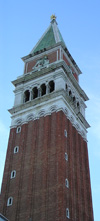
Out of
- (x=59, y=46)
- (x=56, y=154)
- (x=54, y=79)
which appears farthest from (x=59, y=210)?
(x=59, y=46)

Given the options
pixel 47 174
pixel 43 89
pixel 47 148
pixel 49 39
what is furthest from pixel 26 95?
pixel 47 174

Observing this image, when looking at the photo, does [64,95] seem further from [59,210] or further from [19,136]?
[59,210]

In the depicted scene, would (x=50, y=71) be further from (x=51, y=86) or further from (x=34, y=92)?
(x=34, y=92)

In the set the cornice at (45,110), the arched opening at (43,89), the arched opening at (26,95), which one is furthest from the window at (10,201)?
the arched opening at (43,89)

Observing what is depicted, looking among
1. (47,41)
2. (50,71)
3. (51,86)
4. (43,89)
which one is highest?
(47,41)

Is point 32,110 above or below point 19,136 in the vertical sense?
above

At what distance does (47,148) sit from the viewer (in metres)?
41.3

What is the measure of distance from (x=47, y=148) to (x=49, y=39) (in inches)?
1083

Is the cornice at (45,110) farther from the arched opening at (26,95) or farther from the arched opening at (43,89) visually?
the arched opening at (43,89)

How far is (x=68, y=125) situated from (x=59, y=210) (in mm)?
14275

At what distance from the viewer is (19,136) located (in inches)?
1809

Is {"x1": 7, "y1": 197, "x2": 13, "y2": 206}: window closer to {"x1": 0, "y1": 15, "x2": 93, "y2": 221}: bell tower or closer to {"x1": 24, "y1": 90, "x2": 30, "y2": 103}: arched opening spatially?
{"x1": 0, "y1": 15, "x2": 93, "y2": 221}: bell tower

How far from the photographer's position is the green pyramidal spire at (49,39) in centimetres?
6006

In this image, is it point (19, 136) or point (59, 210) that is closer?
point (59, 210)
